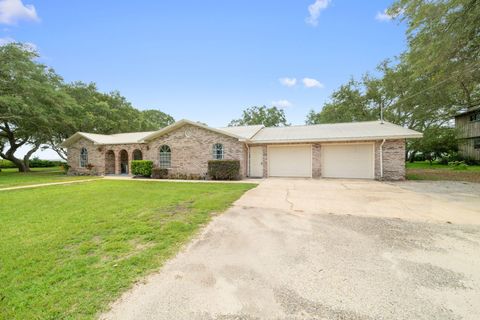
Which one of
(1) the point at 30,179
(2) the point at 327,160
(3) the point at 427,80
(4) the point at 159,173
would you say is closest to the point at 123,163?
(1) the point at 30,179

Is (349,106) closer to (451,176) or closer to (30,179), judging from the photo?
(451,176)

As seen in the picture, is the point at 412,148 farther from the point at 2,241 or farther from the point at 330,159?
the point at 2,241

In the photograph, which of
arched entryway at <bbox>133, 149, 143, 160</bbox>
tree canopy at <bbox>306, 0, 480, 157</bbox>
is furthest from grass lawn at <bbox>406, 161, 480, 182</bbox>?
arched entryway at <bbox>133, 149, 143, 160</bbox>

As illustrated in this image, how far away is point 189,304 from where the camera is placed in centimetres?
227

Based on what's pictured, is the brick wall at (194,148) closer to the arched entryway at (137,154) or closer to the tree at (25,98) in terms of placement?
the arched entryway at (137,154)

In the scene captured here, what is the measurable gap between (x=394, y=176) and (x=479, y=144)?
16.9 metres

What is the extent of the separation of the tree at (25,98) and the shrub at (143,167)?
35.8 ft

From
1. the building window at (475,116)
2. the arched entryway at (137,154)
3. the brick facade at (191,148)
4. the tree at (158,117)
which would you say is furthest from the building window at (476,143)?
the tree at (158,117)

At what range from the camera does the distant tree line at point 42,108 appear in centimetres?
1792

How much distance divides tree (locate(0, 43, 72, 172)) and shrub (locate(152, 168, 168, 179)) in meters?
12.5

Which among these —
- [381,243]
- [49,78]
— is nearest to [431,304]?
[381,243]

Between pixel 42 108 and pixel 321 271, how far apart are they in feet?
84.8

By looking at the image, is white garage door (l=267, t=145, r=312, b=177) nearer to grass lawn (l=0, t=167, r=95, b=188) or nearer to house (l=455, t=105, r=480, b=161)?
grass lawn (l=0, t=167, r=95, b=188)

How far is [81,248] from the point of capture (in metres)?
3.69
